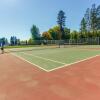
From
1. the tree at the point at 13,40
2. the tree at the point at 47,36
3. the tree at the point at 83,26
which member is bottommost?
the tree at the point at 13,40

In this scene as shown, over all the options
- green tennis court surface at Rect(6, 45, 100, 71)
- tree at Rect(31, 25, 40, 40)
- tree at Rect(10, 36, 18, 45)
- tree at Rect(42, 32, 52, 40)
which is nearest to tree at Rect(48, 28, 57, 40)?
tree at Rect(42, 32, 52, 40)

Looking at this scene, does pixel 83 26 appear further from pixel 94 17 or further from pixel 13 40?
pixel 13 40

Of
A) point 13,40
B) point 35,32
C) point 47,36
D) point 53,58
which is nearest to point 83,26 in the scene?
point 47,36

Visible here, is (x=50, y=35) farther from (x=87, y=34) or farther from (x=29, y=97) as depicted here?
(x=29, y=97)

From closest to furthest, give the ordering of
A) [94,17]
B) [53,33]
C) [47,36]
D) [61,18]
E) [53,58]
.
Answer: [53,58]
[94,17]
[61,18]
[47,36]
[53,33]

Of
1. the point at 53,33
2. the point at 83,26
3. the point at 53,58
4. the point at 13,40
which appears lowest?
the point at 53,58

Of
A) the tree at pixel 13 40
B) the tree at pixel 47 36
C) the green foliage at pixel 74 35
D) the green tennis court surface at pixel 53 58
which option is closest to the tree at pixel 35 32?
the tree at pixel 47 36

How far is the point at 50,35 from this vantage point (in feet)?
256

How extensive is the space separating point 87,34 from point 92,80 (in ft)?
199

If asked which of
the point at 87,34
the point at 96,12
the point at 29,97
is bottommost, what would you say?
the point at 29,97

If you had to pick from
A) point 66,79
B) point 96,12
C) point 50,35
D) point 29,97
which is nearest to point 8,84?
point 29,97

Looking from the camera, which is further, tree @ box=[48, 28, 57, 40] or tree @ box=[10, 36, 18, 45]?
tree @ box=[48, 28, 57, 40]

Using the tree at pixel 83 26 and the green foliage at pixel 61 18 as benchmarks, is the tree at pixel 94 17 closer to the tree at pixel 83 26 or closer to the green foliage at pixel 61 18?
the tree at pixel 83 26

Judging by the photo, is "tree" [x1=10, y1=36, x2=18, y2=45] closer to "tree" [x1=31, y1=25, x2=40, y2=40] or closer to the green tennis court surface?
"tree" [x1=31, y1=25, x2=40, y2=40]
